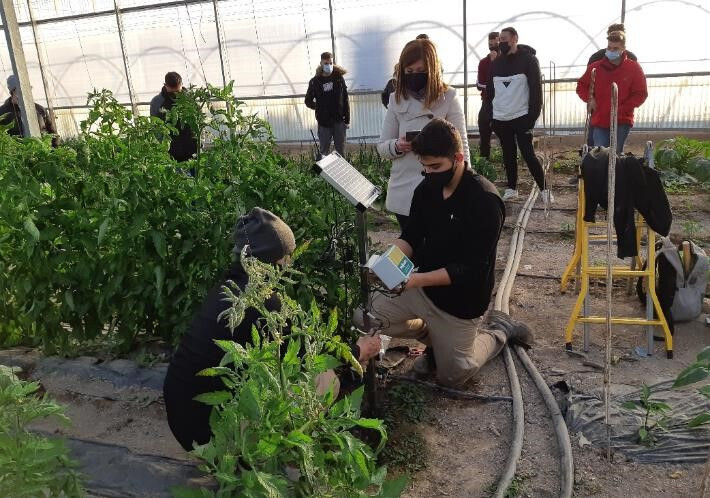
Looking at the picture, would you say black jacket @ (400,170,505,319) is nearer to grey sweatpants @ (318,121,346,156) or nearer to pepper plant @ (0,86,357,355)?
pepper plant @ (0,86,357,355)

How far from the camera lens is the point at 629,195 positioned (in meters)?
3.82

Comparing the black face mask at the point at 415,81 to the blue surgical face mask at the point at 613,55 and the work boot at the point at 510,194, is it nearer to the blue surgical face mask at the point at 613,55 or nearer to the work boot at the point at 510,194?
the blue surgical face mask at the point at 613,55

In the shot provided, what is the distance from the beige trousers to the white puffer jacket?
2.58 feet

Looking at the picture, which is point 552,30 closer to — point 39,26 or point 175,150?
point 175,150

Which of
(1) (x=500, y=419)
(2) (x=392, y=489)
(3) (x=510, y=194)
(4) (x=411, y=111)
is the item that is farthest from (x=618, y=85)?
(2) (x=392, y=489)

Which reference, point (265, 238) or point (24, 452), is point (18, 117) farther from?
point (24, 452)

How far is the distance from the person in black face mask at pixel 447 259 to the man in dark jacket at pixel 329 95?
18.4ft

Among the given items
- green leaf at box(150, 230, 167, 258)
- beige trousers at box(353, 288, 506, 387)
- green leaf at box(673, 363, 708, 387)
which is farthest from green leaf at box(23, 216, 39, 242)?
green leaf at box(673, 363, 708, 387)

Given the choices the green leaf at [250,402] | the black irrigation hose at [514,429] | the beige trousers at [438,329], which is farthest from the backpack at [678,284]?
the green leaf at [250,402]

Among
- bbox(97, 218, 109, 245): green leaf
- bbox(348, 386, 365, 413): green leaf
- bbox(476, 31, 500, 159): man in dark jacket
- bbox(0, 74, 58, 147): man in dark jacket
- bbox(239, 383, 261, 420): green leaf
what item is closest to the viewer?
bbox(239, 383, 261, 420): green leaf

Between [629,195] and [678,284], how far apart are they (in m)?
0.82

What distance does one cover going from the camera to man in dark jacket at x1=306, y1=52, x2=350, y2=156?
904cm

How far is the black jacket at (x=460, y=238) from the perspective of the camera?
3.33m

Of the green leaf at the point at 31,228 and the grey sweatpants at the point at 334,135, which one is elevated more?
the green leaf at the point at 31,228
